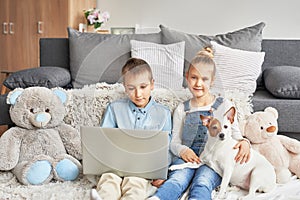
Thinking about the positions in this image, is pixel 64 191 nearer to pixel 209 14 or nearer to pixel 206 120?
pixel 206 120

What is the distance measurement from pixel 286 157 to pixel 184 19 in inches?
99.0

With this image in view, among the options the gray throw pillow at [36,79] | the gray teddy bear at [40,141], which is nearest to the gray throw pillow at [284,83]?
the gray teddy bear at [40,141]

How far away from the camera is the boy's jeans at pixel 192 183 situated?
1563 millimetres

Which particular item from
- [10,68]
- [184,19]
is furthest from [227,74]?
[10,68]

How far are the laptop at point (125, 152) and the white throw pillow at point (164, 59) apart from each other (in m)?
0.37

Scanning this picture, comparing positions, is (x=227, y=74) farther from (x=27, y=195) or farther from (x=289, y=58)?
(x=27, y=195)

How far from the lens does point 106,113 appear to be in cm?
187

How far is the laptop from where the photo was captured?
5.49 ft

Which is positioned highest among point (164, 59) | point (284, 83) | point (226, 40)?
point (226, 40)

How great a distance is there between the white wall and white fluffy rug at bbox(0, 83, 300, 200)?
2148 millimetres

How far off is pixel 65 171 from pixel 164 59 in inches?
37.1

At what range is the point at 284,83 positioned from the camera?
2.40 metres

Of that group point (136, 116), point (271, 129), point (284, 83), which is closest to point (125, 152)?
point (136, 116)

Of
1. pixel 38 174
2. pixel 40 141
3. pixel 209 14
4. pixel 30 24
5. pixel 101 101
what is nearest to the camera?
pixel 38 174
